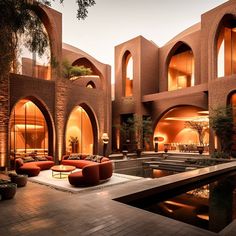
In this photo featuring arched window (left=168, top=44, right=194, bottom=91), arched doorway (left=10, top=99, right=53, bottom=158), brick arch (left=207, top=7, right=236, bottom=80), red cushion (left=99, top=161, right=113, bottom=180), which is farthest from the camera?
arched window (left=168, top=44, right=194, bottom=91)

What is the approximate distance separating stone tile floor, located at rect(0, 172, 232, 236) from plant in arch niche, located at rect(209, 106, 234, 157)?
9661 mm

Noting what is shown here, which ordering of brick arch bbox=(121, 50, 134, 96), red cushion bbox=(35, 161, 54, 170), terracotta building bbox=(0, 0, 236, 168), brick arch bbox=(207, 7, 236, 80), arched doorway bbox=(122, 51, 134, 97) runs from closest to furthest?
red cushion bbox=(35, 161, 54, 170), terracotta building bbox=(0, 0, 236, 168), brick arch bbox=(207, 7, 236, 80), brick arch bbox=(121, 50, 134, 96), arched doorway bbox=(122, 51, 134, 97)

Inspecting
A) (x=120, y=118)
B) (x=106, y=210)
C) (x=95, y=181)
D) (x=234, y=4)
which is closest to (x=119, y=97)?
(x=120, y=118)

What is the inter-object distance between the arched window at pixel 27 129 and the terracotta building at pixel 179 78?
26.6 feet

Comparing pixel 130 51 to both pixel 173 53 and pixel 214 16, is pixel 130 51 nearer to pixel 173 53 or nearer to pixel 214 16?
pixel 173 53

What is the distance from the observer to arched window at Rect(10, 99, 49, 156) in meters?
11.2

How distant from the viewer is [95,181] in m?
7.29

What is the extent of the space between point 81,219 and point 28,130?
8596 millimetres

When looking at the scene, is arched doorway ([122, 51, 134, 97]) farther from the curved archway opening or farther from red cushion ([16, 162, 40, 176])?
red cushion ([16, 162, 40, 176])

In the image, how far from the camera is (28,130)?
1181 centimetres

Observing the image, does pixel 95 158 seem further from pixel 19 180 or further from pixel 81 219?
pixel 81 219

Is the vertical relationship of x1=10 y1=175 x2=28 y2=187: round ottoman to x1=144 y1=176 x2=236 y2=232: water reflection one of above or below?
above

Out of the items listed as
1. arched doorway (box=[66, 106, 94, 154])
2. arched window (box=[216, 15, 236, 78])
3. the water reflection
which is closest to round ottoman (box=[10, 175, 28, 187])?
the water reflection

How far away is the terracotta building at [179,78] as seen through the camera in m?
15.2
